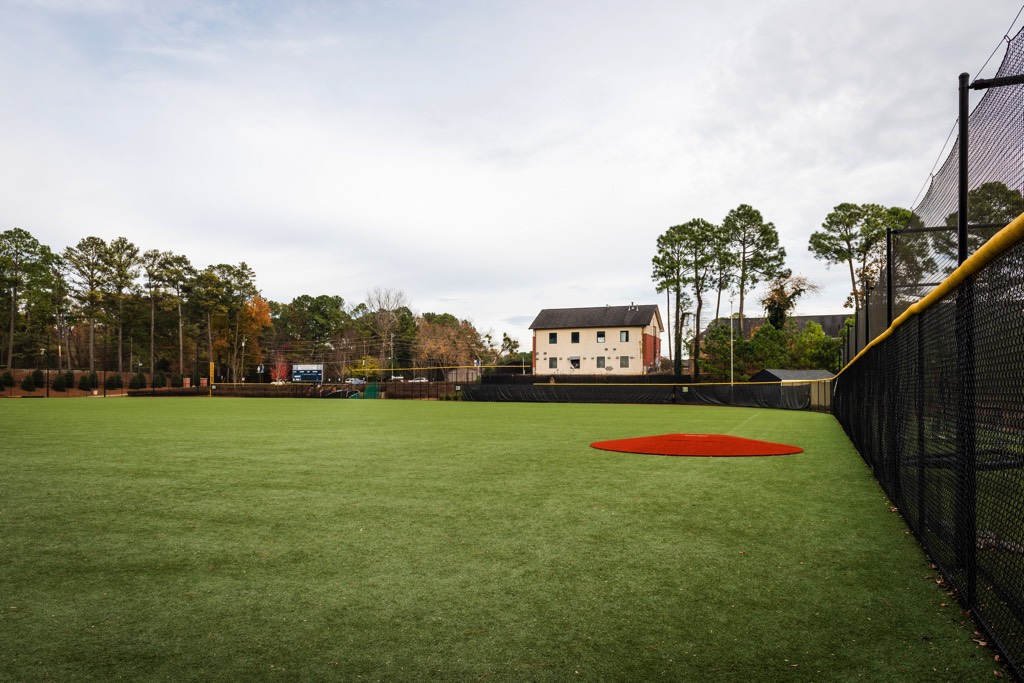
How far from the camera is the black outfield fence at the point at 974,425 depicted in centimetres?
279

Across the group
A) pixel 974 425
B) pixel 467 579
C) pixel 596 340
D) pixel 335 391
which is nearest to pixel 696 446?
pixel 974 425

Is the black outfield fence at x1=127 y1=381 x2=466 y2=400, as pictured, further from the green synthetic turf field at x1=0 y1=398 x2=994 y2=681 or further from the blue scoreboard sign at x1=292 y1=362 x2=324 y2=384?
the green synthetic turf field at x1=0 y1=398 x2=994 y2=681

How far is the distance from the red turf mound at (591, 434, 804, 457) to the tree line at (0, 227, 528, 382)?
46.4 metres

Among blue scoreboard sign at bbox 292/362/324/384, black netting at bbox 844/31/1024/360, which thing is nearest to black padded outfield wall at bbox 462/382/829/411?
black netting at bbox 844/31/1024/360

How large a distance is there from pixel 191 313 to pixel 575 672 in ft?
254

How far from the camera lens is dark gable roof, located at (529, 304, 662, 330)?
58.6 metres

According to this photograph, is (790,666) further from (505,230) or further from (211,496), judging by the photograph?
(505,230)

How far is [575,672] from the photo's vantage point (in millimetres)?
2373

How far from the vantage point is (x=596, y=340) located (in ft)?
196

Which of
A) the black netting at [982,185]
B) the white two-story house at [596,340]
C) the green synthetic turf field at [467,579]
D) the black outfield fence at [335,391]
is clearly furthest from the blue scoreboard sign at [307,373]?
the black netting at [982,185]

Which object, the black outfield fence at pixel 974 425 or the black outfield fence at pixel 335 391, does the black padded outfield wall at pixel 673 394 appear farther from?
the black outfield fence at pixel 974 425

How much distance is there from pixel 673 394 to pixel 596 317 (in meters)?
27.4

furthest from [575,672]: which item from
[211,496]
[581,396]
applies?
[581,396]

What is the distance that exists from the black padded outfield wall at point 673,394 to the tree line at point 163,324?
22.4 m
